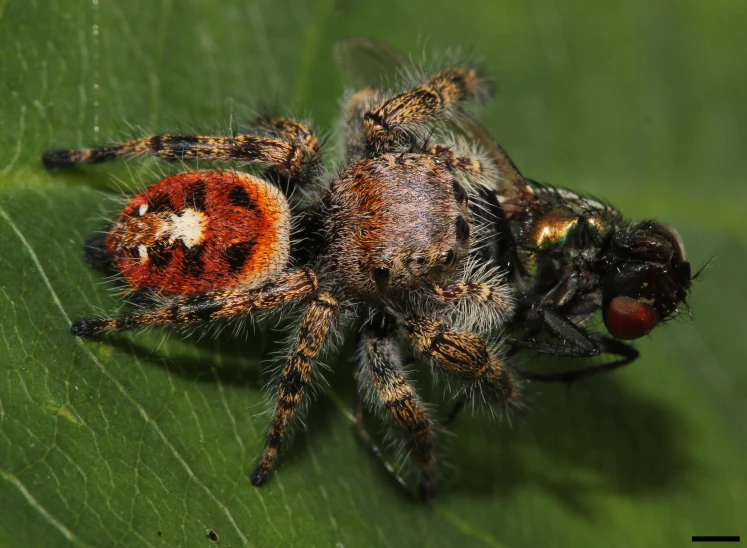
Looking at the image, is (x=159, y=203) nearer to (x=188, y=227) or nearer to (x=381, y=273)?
(x=188, y=227)

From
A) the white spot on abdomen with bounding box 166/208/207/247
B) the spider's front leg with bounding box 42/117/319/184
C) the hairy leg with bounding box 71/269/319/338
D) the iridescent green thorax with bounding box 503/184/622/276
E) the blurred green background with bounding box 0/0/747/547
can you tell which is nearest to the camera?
the blurred green background with bounding box 0/0/747/547

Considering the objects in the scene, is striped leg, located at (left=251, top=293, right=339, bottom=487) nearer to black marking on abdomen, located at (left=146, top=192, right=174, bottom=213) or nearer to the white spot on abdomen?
the white spot on abdomen

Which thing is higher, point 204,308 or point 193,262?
point 193,262

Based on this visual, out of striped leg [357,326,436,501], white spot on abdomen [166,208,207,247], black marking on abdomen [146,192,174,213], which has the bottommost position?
striped leg [357,326,436,501]

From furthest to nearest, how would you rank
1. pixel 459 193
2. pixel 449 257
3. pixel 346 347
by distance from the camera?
pixel 346 347
pixel 459 193
pixel 449 257

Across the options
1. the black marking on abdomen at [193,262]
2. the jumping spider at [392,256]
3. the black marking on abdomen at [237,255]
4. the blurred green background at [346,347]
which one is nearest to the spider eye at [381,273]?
the jumping spider at [392,256]

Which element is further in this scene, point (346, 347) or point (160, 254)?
point (346, 347)

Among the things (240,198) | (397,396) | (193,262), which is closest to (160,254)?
(193,262)

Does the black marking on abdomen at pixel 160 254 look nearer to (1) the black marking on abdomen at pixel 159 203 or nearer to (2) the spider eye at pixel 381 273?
(1) the black marking on abdomen at pixel 159 203

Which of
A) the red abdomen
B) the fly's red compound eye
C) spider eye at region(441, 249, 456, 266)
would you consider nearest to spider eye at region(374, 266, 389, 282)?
spider eye at region(441, 249, 456, 266)
